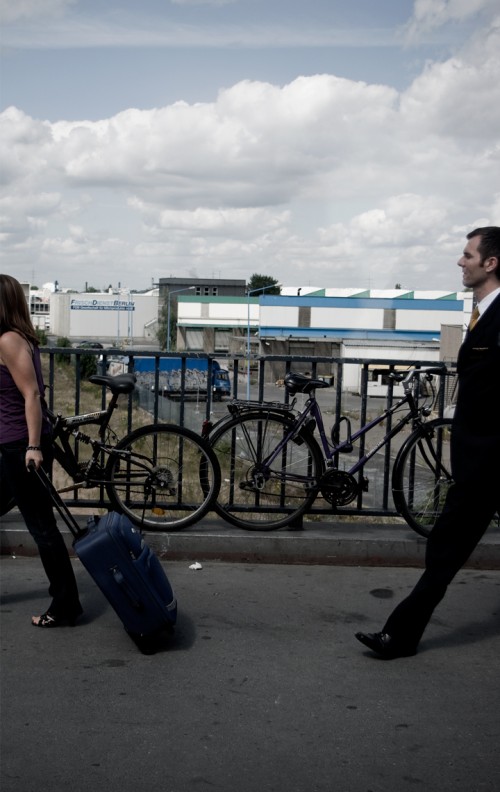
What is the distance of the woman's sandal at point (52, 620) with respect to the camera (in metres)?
4.99

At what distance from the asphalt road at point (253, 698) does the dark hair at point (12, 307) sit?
1659 millimetres

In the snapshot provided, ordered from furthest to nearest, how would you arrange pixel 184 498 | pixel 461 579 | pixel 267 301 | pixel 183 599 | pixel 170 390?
1. pixel 267 301
2. pixel 170 390
3. pixel 184 498
4. pixel 461 579
5. pixel 183 599

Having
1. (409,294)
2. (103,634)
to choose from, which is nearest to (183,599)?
(103,634)

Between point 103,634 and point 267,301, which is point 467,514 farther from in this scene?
point 267,301

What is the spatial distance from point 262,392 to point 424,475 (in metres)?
1.38

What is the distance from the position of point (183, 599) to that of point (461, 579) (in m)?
1.93

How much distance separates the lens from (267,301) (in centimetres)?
8069

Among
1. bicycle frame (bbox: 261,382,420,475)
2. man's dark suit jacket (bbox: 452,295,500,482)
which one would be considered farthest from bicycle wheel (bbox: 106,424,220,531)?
man's dark suit jacket (bbox: 452,295,500,482)

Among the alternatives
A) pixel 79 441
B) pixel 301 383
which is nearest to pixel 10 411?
pixel 79 441

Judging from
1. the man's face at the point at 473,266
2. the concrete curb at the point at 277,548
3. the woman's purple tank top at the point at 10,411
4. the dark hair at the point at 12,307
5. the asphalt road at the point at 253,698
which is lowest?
the asphalt road at the point at 253,698

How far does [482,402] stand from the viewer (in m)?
4.34

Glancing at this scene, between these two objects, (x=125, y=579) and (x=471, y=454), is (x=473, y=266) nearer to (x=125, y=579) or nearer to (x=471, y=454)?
(x=471, y=454)

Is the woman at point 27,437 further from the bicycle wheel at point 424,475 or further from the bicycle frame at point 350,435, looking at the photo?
the bicycle wheel at point 424,475

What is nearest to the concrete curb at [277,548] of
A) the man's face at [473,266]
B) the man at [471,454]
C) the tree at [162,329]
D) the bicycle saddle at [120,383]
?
the bicycle saddle at [120,383]
